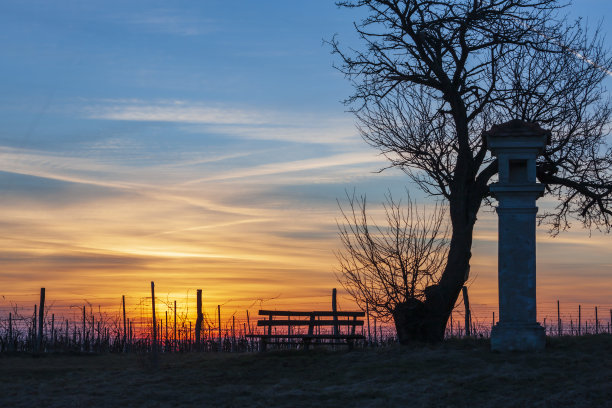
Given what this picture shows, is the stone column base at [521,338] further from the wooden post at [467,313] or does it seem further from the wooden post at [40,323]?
the wooden post at [40,323]

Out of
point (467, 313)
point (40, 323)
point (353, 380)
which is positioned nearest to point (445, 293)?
point (353, 380)

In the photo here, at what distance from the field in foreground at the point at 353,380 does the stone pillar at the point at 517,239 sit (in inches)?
17.2

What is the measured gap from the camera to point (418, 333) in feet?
49.4

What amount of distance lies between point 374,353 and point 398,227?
282 cm

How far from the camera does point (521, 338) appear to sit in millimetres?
12523

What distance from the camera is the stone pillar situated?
1259 cm

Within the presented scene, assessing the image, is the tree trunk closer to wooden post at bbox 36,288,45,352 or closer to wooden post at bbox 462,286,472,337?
wooden post at bbox 462,286,472,337

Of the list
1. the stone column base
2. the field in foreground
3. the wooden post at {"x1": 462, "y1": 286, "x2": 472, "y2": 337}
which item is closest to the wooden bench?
the field in foreground

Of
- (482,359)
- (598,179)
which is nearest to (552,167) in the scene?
(598,179)

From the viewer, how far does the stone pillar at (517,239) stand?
41.3 ft

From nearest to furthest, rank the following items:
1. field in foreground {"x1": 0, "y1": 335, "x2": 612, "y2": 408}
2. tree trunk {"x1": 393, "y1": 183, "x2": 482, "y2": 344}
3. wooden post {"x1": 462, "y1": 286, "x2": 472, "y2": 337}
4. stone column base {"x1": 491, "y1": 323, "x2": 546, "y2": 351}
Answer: field in foreground {"x1": 0, "y1": 335, "x2": 612, "y2": 408}, stone column base {"x1": 491, "y1": 323, "x2": 546, "y2": 351}, tree trunk {"x1": 393, "y1": 183, "x2": 482, "y2": 344}, wooden post {"x1": 462, "y1": 286, "x2": 472, "y2": 337}

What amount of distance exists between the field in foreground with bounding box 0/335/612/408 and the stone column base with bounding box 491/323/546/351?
257 mm

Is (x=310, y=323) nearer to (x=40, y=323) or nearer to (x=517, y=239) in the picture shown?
(x=517, y=239)

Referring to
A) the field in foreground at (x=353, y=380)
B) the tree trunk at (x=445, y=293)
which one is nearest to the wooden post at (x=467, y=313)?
the tree trunk at (x=445, y=293)
